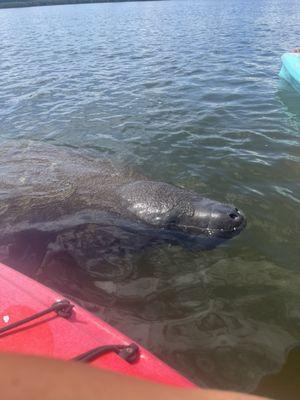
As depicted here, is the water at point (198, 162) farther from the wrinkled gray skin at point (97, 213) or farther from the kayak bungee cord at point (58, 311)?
the kayak bungee cord at point (58, 311)

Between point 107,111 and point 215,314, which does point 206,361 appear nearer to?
point 215,314

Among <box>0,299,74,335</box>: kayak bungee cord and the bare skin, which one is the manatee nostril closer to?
<box>0,299,74,335</box>: kayak bungee cord

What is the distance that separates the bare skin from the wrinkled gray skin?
5022mm

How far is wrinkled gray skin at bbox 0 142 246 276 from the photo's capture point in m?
6.70

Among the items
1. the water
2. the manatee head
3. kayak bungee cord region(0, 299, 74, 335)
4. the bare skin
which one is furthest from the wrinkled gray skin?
the bare skin

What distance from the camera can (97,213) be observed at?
736 cm

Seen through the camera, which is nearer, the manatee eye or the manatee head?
the manatee head

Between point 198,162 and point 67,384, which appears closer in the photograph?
point 67,384

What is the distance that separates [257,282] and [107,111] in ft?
31.2

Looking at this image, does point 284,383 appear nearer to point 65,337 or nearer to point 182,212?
point 65,337

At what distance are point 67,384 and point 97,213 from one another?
5984 millimetres

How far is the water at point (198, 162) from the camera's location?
5043 mm

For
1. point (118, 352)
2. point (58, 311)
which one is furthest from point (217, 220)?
point (118, 352)

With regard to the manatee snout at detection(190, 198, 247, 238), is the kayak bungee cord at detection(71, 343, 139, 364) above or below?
above
